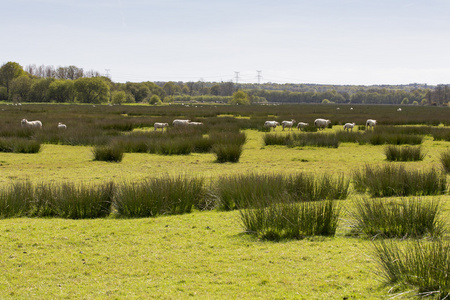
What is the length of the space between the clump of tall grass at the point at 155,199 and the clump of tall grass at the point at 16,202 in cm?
161

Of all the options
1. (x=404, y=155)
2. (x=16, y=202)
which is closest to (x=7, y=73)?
(x=404, y=155)

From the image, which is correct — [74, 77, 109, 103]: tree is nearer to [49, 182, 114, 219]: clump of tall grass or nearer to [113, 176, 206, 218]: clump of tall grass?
[49, 182, 114, 219]: clump of tall grass

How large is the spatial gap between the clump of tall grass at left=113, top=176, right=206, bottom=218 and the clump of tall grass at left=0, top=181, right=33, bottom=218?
1.61 m

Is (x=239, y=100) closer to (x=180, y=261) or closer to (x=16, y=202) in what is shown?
→ (x=16, y=202)

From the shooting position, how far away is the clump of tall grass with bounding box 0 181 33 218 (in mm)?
7176

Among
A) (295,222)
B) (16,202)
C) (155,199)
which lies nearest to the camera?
(295,222)

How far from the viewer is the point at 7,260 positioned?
4828 millimetres

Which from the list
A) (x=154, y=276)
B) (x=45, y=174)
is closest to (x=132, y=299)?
(x=154, y=276)

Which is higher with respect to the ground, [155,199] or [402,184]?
[402,184]

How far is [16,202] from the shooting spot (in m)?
7.32

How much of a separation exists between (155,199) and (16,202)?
250cm

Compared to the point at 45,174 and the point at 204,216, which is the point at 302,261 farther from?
the point at 45,174

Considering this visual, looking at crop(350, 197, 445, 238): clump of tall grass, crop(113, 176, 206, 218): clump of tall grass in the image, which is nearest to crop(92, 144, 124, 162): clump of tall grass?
crop(113, 176, 206, 218): clump of tall grass

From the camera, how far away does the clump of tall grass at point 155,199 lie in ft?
23.9
